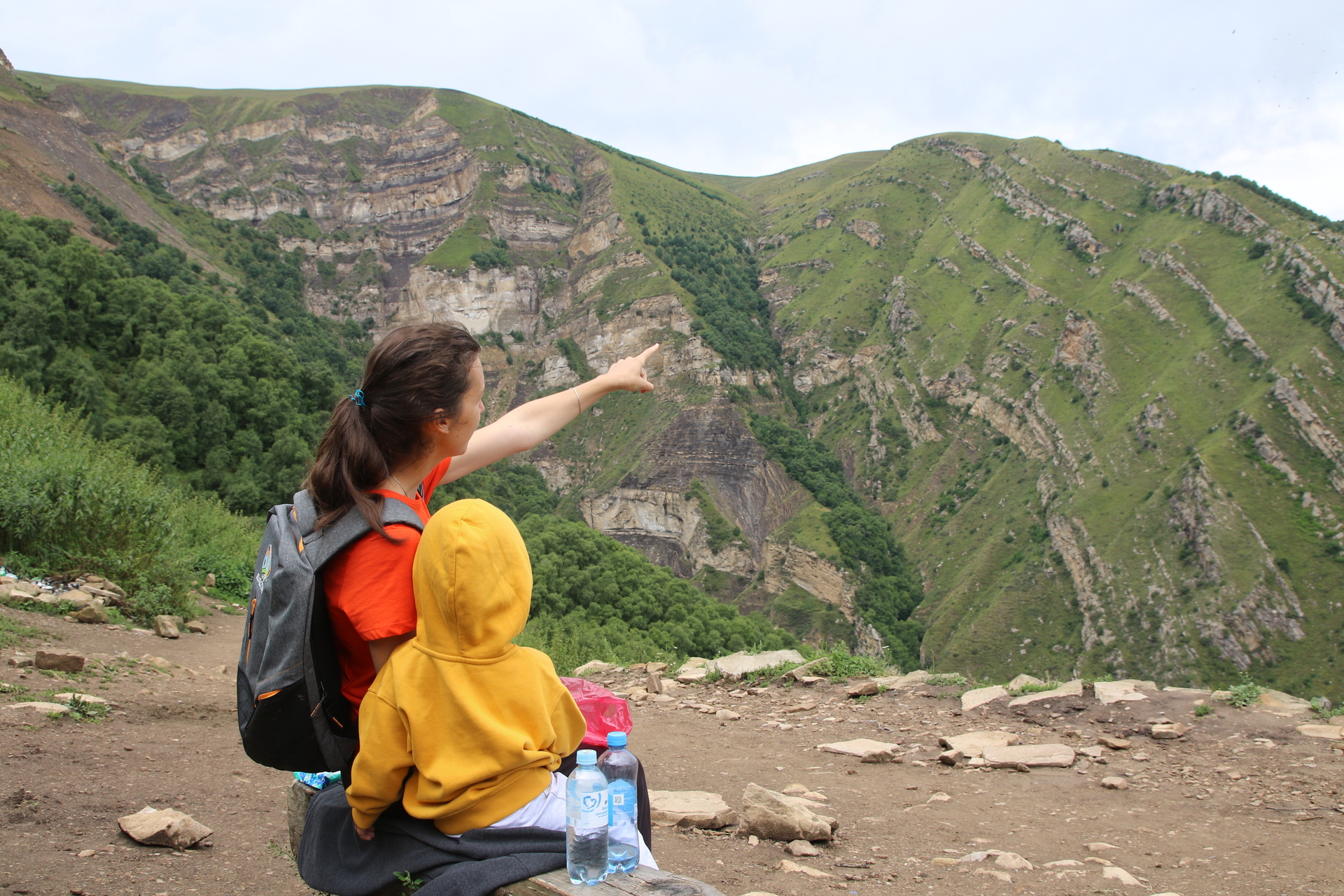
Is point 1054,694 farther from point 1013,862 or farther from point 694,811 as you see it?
point 694,811

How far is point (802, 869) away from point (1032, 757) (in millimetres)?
3152

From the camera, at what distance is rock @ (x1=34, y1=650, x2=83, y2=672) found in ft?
19.9

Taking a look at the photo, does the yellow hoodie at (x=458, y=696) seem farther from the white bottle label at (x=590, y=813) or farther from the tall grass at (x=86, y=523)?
the tall grass at (x=86, y=523)

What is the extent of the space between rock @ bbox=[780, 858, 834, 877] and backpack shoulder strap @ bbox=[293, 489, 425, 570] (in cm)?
302

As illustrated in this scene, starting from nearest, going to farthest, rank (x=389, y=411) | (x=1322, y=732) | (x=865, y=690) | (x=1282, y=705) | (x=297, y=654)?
(x=297, y=654)
(x=389, y=411)
(x=1322, y=732)
(x=1282, y=705)
(x=865, y=690)

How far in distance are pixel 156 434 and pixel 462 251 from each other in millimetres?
89008

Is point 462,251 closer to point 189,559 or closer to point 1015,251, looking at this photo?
point 1015,251

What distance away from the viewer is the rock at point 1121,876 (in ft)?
12.6

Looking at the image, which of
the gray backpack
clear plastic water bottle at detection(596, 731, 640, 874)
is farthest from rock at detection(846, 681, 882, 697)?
the gray backpack

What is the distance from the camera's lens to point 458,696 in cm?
180

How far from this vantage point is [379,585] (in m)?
1.90

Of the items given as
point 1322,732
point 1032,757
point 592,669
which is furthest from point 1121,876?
point 592,669

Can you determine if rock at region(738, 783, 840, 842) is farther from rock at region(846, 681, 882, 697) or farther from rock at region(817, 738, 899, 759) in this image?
rock at region(846, 681, 882, 697)

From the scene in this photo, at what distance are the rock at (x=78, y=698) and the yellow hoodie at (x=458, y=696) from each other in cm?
497
